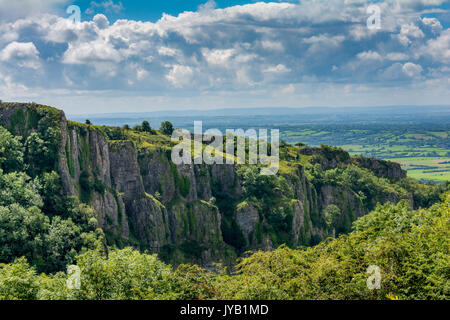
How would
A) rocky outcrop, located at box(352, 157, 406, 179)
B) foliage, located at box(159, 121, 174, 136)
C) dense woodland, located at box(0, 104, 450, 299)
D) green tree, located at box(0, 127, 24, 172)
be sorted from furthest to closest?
rocky outcrop, located at box(352, 157, 406, 179) → foliage, located at box(159, 121, 174, 136) → green tree, located at box(0, 127, 24, 172) → dense woodland, located at box(0, 104, 450, 299)

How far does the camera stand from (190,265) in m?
55.9

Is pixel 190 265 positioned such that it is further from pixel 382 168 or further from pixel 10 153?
pixel 382 168

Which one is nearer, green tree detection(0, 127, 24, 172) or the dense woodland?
the dense woodland

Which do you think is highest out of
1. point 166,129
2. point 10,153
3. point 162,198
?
point 166,129

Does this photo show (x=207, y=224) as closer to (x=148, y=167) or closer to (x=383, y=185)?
(x=148, y=167)

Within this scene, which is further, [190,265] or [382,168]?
[382,168]

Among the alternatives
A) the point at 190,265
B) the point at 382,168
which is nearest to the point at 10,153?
the point at 190,265

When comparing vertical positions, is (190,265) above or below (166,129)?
below

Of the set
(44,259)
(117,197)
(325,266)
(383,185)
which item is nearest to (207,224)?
(117,197)

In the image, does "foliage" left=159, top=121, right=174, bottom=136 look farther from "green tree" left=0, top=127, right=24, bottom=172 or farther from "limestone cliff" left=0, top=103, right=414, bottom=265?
"green tree" left=0, top=127, right=24, bottom=172

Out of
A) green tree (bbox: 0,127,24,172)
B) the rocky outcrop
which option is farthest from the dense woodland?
the rocky outcrop

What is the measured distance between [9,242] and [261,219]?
54.0 m

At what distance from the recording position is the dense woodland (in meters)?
30.3

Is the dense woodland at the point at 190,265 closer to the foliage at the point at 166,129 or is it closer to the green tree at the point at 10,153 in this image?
the green tree at the point at 10,153
